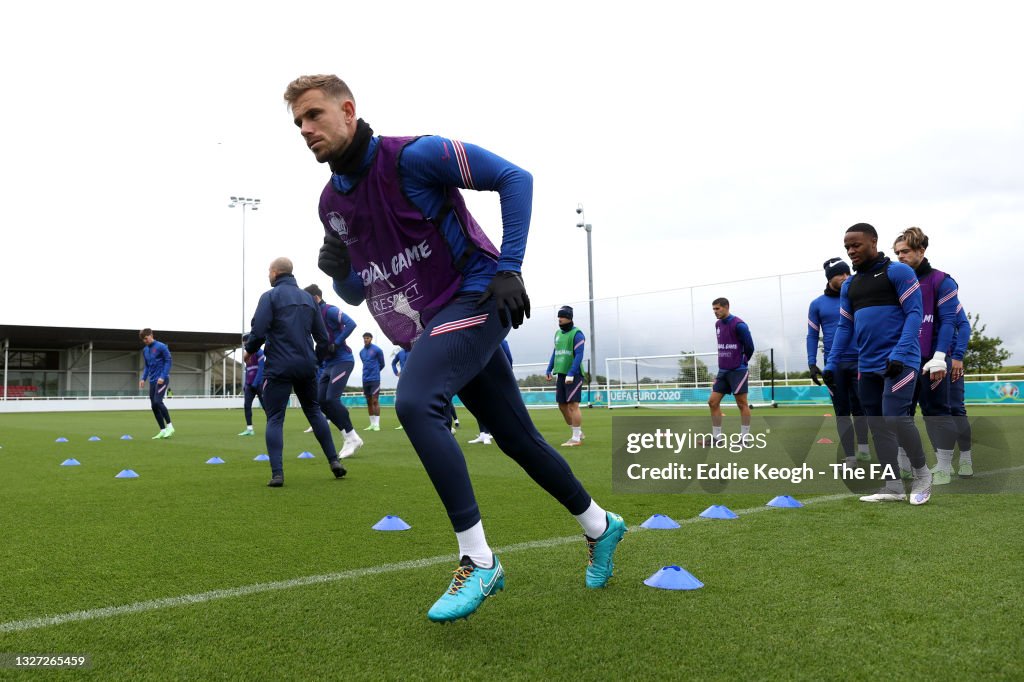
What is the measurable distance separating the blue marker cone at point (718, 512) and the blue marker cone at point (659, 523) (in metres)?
0.33

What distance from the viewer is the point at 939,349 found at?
579 centimetres

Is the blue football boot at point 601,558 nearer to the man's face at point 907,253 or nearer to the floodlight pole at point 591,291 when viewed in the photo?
the man's face at point 907,253

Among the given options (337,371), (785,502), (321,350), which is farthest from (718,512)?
(337,371)

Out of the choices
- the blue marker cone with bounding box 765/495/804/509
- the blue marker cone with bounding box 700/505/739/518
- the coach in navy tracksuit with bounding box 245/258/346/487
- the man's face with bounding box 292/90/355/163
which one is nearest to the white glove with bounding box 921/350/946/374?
the blue marker cone with bounding box 765/495/804/509

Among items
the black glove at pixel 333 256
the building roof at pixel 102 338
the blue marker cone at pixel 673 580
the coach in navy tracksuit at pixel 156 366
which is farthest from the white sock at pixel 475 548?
the building roof at pixel 102 338

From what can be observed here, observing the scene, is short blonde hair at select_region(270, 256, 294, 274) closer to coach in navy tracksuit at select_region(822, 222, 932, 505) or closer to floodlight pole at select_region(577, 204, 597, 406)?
coach in navy tracksuit at select_region(822, 222, 932, 505)

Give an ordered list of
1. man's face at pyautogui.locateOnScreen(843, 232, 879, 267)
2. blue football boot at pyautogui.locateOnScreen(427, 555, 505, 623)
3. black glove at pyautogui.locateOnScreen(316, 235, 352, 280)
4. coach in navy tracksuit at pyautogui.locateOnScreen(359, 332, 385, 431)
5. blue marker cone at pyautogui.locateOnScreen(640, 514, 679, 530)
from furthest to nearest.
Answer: coach in navy tracksuit at pyautogui.locateOnScreen(359, 332, 385, 431) → man's face at pyautogui.locateOnScreen(843, 232, 879, 267) → blue marker cone at pyautogui.locateOnScreen(640, 514, 679, 530) → black glove at pyautogui.locateOnScreen(316, 235, 352, 280) → blue football boot at pyautogui.locateOnScreen(427, 555, 505, 623)

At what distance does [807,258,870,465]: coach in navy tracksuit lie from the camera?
6.96m

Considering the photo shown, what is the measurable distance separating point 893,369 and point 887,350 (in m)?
0.33

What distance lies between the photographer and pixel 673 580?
9.52 feet

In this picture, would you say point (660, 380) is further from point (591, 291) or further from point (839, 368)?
point (839, 368)

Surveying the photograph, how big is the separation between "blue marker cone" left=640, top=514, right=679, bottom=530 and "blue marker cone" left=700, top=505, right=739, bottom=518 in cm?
33

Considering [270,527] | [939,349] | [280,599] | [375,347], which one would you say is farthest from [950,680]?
[375,347]

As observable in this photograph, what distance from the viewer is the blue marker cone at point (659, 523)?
4.20m
